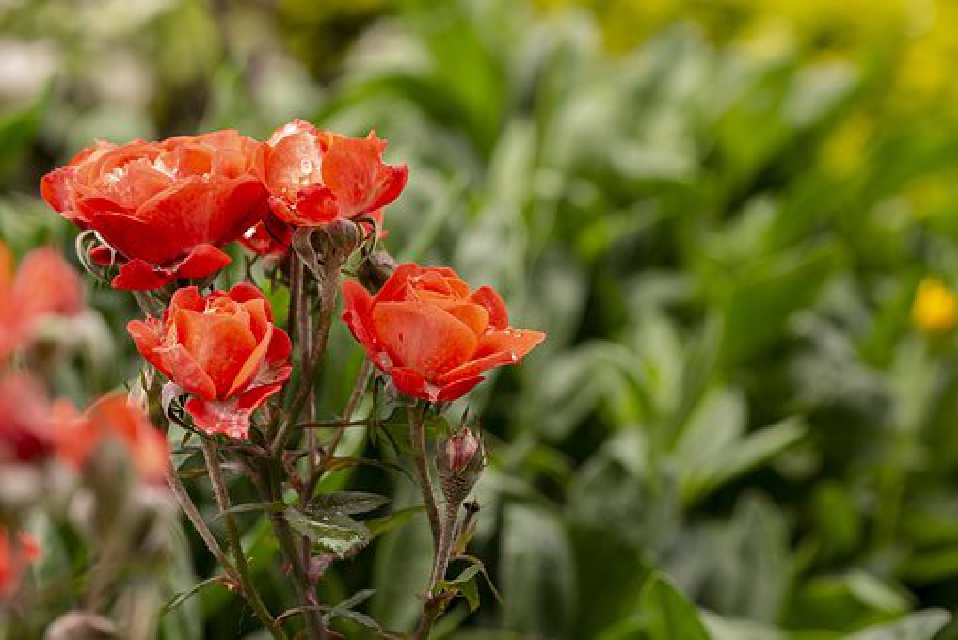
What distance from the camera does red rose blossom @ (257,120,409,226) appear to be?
56cm

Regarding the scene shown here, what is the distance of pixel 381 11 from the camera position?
402 cm

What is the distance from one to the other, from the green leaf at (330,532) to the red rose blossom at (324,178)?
133mm

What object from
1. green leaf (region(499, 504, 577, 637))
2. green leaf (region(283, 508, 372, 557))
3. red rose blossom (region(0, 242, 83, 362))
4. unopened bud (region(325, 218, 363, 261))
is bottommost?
green leaf (region(499, 504, 577, 637))

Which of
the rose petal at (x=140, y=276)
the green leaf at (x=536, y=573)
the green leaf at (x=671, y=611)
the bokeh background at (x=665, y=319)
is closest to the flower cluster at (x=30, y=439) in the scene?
the rose petal at (x=140, y=276)

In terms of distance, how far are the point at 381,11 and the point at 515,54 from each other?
2097mm

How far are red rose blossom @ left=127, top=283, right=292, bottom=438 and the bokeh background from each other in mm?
313

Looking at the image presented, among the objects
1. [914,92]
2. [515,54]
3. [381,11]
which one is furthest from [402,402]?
[381,11]

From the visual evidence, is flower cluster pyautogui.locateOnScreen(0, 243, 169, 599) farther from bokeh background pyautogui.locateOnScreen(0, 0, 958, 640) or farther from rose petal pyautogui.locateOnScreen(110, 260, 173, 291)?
bokeh background pyautogui.locateOnScreen(0, 0, 958, 640)

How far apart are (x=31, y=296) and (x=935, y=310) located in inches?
50.8

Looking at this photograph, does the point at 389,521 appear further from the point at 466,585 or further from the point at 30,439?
the point at 30,439

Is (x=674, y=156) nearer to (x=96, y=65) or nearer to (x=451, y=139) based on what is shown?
(x=451, y=139)

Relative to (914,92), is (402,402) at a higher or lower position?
higher

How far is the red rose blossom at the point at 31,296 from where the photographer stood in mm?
428

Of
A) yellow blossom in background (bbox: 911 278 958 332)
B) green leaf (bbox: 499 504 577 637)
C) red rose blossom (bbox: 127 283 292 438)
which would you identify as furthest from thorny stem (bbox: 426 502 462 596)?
yellow blossom in background (bbox: 911 278 958 332)
